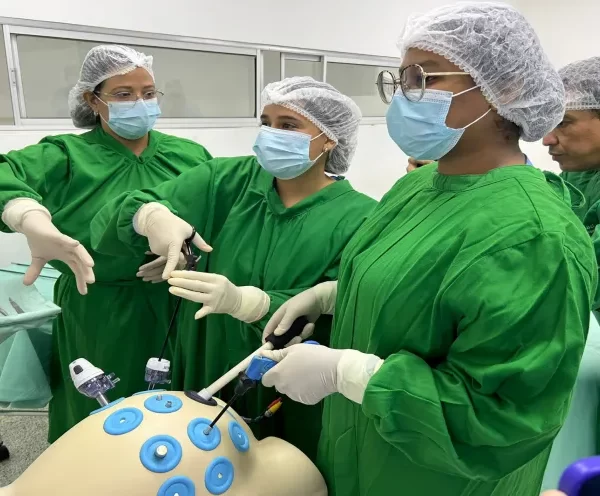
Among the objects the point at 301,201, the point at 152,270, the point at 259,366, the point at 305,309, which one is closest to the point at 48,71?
the point at 152,270

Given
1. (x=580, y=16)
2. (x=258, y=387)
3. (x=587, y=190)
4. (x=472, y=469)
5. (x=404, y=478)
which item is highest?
(x=580, y=16)

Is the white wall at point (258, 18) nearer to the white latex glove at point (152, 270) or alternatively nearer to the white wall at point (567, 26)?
the white wall at point (567, 26)

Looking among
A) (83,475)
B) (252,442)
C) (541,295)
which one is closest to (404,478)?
(252,442)

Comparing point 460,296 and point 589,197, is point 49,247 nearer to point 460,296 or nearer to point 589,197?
point 460,296

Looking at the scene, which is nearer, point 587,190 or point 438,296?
point 438,296

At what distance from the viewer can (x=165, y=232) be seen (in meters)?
1.19

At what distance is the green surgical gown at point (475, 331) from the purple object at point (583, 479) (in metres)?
0.15

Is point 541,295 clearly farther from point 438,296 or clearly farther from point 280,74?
point 280,74

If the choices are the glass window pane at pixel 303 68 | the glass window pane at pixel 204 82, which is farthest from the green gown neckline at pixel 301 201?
the glass window pane at pixel 303 68

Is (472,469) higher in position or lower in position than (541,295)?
lower

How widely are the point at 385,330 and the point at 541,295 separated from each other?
9.9 inches

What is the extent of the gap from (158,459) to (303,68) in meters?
3.18

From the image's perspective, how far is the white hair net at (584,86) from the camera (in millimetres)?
1729

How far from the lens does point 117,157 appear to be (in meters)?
1.62
